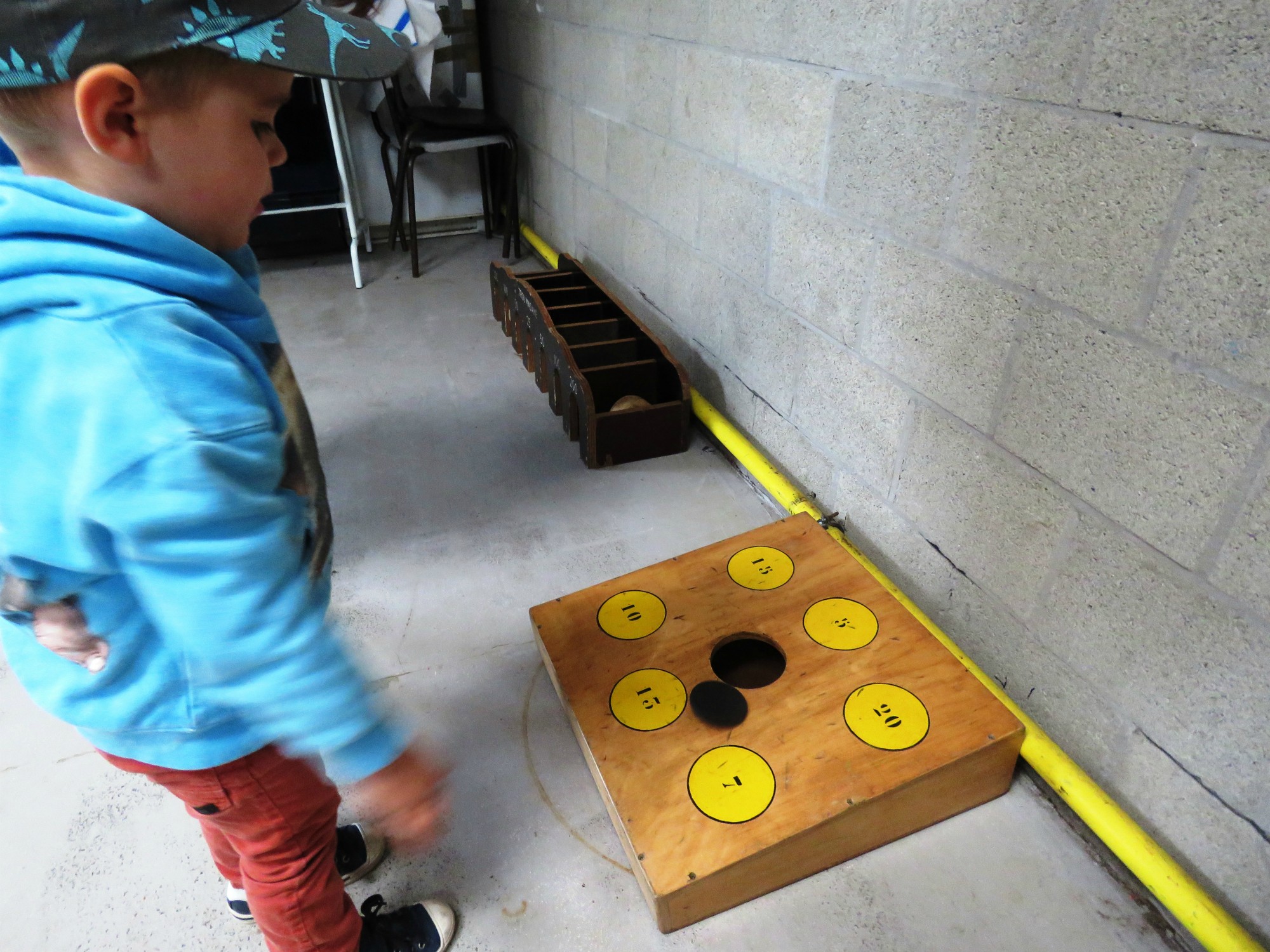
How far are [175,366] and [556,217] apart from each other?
2.62 m

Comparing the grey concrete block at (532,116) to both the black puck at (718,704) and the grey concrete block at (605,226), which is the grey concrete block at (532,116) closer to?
the grey concrete block at (605,226)

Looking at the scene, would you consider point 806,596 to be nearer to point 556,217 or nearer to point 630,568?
point 630,568

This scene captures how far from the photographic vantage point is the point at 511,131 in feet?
9.94

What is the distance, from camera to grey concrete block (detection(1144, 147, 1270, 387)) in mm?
739

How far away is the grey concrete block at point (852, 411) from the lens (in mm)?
1317

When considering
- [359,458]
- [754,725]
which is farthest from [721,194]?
[754,725]

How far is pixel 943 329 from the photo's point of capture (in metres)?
1.15

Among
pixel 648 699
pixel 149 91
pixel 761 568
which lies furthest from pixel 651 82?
pixel 149 91

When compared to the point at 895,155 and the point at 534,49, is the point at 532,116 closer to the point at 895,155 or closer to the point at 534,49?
the point at 534,49

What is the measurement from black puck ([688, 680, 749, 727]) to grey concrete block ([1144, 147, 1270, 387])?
0.69 m

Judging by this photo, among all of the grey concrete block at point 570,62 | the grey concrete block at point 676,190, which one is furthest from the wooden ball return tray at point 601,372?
the grey concrete block at point 570,62

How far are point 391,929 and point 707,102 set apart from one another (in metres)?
1.64

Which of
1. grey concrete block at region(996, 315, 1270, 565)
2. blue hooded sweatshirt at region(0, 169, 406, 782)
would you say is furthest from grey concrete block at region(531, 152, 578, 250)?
blue hooded sweatshirt at region(0, 169, 406, 782)

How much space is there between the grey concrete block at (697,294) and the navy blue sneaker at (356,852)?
1288mm
